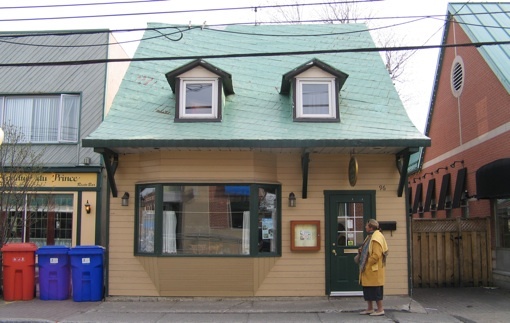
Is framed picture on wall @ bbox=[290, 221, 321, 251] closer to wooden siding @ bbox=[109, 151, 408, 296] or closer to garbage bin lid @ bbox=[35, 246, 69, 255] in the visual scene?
wooden siding @ bbox=[109, 151, 408, 296]

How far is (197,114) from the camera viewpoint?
37.9ft

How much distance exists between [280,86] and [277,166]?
2.38m

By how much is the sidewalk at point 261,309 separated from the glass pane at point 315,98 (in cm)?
416

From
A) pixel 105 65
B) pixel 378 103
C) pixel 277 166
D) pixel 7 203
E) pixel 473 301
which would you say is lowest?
pixel 473 301

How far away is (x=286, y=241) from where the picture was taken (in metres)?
10.9

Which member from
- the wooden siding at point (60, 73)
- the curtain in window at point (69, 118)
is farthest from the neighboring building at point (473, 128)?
the curtain in window at point (69, 118)

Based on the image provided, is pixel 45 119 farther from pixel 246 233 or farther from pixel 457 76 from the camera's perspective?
pixel 457 76

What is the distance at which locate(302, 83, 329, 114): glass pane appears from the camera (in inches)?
458

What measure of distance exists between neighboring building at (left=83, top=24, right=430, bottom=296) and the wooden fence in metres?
2.02

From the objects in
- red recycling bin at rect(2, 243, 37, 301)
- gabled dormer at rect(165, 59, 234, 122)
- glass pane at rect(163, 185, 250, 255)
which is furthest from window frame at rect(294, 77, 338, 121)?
red recycling bin at rect(2, 243, 37, 301)

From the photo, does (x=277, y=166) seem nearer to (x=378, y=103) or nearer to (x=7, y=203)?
(x=378, y=103)

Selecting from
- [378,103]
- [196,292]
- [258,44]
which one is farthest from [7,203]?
[378,103]

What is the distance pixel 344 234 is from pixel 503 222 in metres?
4.85

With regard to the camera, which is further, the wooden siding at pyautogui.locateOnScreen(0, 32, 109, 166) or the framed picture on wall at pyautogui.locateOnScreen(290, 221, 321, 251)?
the wooden siding at pyautogui.locateOnScreen(0, 32, 109, 166)
